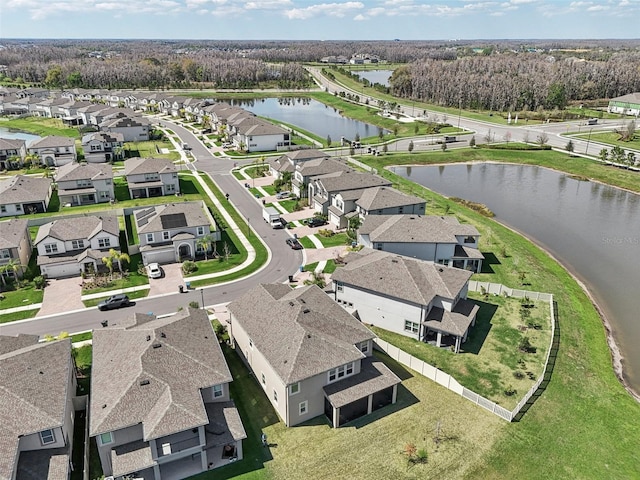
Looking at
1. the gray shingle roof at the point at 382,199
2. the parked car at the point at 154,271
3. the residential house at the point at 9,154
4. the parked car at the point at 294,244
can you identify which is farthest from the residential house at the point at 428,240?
the residential house at the point at 9,154

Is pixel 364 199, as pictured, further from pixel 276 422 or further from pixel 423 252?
pixel 276 422

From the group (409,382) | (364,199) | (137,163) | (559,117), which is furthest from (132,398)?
(559,117)

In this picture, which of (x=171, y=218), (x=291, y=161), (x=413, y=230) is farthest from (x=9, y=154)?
(x=413, y=230)

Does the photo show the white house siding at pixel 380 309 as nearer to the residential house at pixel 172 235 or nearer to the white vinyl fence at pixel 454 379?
the white vinyl fence at pixel 454 379

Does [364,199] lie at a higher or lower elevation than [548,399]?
higher

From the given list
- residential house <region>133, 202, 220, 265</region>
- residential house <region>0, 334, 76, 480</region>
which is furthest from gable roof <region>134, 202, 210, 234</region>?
residential house <region>0, 334, 76, 480</region>
